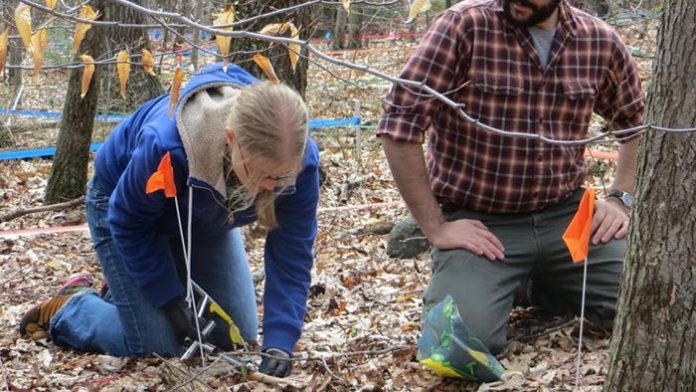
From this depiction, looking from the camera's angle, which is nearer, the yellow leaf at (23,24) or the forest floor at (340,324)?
the yellow leaf at (23,24)

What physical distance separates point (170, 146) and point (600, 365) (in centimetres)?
177

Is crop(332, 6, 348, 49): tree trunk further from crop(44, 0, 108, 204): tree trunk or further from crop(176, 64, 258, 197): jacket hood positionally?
crop(176, 64, 258, 197): jacket hood

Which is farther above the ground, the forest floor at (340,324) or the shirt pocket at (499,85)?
the shirt pocket at (499,85)

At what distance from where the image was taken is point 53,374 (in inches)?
144

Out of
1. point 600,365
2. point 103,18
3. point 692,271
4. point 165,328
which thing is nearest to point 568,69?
point 600,365

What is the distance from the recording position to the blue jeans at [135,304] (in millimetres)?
3705

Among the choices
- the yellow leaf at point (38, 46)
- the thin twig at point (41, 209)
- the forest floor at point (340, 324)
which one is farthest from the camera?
the thin twig at point (41, 209)

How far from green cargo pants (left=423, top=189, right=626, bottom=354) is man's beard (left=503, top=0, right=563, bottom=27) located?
78 centimetres

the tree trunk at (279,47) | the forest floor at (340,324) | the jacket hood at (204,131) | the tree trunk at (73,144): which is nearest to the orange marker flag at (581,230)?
the forest floor at (340,324)

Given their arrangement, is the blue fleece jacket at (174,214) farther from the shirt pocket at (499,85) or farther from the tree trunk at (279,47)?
the tree trunk at (279,47)

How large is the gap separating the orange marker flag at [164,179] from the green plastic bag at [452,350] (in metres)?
1.07

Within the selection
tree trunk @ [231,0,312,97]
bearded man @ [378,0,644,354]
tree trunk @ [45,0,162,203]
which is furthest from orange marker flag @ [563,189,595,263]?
tree trunk @ [45,0,162,203]

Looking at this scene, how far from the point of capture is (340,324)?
4188mm

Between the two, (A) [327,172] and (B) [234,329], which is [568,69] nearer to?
(B) [234,329]
